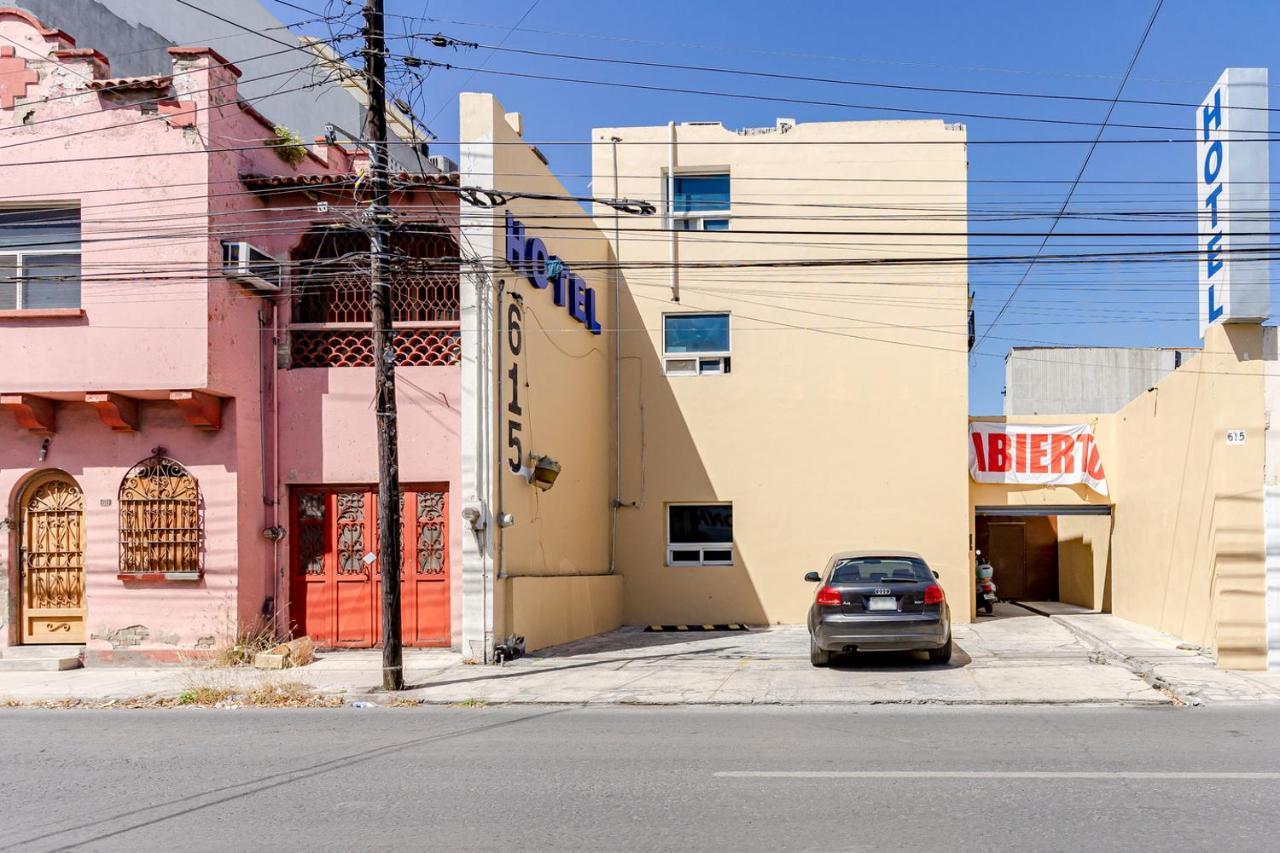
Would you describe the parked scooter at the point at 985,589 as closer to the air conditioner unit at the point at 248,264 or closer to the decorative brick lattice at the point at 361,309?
the decorative brick lattice at the point at 361,309

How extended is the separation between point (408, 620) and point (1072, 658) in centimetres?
913

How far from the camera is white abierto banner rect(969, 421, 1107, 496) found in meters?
21.3

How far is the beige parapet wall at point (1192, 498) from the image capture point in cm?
1325

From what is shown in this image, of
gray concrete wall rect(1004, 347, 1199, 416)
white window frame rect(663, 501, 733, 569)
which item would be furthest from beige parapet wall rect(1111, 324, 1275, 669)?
gray concrete wall rect(1004, 347, 1199, 416)

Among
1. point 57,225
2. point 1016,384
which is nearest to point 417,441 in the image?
point 57,225

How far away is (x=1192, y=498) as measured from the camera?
15.8 metres

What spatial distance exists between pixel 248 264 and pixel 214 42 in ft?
43.4

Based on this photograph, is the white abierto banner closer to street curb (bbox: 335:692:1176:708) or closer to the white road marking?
street curb (bbox: 335:692:1176:708)

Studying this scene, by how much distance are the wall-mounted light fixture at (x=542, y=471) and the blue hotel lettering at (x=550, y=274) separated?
8.72ft

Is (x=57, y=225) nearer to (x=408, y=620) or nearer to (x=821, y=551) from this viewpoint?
(x=408, y=620)

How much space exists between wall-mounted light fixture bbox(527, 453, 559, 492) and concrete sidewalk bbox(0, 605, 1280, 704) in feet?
8.15

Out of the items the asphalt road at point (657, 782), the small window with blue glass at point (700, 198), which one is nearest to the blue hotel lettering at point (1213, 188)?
the asphalt road at point (657, 782)

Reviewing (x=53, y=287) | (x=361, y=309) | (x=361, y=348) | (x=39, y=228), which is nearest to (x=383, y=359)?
(x=361, y=348)

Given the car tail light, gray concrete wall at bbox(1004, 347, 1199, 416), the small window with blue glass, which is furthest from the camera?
gray concrete wall at bbox(1004, 347, 1199, 416)
